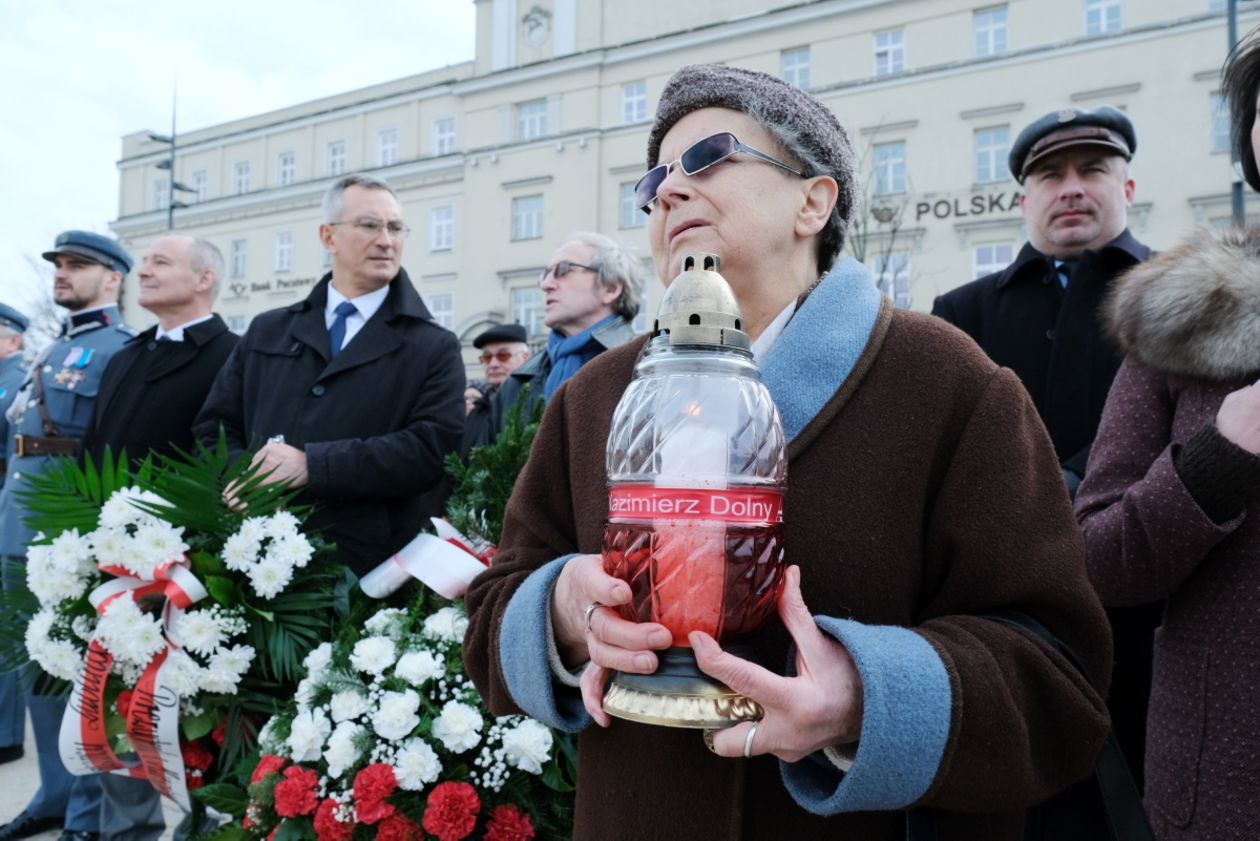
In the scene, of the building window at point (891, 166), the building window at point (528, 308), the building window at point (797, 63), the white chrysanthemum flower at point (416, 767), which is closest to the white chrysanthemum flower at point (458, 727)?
the white chrysanthemum flower at point (416, 767)

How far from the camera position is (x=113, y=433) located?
4.28 metres

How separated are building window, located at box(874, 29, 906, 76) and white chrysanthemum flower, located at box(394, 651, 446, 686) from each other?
24.7 metres

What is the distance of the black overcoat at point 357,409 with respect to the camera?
11.2ft

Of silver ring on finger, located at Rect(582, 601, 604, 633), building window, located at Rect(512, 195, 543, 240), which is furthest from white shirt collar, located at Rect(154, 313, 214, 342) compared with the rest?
building window, located at Rect(512, 195, 543, 240)

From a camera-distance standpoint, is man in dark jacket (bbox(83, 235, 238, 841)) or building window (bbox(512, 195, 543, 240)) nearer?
man in dark jacket (bbox(83, 235, 238, 841))

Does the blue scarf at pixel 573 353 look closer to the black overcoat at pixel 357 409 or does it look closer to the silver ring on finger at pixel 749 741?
the black overcoat at pixel 357 409

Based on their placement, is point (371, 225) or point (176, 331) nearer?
point (371, 225)

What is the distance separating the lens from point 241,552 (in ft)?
9.46

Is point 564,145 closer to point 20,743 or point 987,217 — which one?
point 987,217

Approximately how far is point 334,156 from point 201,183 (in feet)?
21.9

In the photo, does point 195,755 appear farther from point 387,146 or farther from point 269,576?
point 387,146

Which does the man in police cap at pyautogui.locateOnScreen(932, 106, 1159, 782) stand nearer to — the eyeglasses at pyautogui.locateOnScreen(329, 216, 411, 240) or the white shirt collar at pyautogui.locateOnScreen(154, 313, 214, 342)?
the eyeglasses at pyautogui.locateOnScreen(329, 216, 411, 240)

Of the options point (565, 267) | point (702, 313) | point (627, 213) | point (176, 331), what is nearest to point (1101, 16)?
point (627, 213)

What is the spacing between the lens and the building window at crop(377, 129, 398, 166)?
3369 cm
